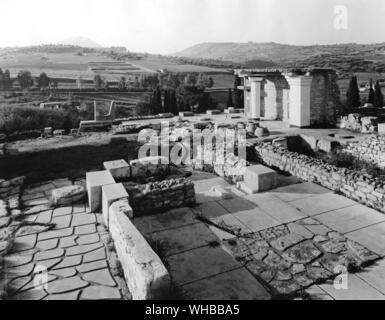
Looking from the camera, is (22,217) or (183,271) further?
(22,217)

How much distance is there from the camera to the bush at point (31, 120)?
2431cm

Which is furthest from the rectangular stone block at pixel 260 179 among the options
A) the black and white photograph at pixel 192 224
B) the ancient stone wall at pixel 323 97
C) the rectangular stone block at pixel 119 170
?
the ancient stone wall at pixel 323 97

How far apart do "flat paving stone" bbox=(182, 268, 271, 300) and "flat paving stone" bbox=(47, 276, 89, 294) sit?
1.43 meters

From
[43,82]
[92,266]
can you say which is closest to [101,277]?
[92,266]

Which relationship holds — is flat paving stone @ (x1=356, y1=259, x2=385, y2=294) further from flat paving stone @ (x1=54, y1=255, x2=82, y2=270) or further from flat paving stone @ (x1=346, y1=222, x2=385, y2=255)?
flat paving stone @ (x1=54, y1=255, x2=82, y2=270)

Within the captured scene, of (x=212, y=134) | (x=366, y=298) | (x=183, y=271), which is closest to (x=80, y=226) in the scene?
(x=183, y=271)

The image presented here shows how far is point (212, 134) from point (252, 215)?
939cm

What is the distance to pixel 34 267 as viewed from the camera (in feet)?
16.7

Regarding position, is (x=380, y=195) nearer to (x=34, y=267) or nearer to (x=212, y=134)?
(x=34, y=267)

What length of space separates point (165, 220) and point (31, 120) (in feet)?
77.2

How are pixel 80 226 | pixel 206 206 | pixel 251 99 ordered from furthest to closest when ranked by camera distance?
1. pixel 251 99
2. pixel 206 206
3. pixel 80 226

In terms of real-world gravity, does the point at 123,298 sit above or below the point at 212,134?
below

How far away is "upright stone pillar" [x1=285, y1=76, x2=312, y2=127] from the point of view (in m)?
18.6

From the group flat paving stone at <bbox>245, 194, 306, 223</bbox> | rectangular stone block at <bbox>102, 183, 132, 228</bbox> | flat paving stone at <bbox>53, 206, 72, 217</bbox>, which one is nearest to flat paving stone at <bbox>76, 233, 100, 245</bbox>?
rectangular stone block at <bbox>102, 183, 132, 228</bbox>
